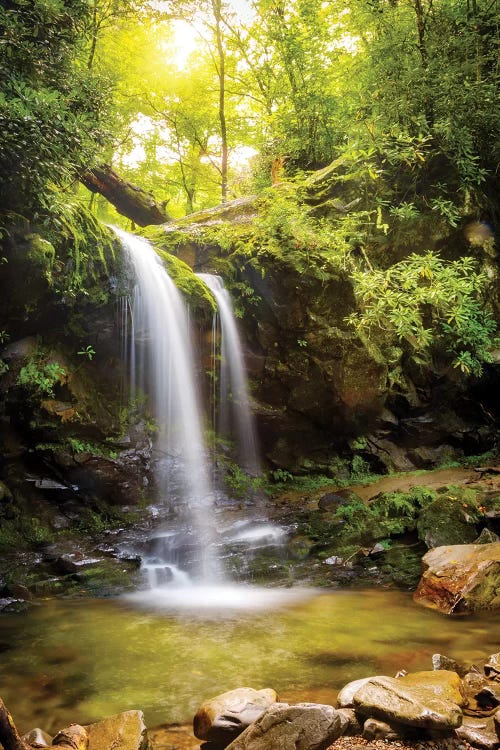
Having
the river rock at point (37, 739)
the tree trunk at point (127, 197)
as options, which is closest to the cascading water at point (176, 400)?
the tree trunk at point (127, 197)

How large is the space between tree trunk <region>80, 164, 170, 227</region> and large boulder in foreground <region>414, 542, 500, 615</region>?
1202 cm

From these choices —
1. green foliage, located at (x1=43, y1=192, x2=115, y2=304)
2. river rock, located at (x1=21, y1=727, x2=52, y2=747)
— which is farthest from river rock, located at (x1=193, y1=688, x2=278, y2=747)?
green foliage, located at (x1=43, y1=192, x2=115, y2=304)

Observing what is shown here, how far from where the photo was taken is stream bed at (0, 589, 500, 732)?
3.45 metres

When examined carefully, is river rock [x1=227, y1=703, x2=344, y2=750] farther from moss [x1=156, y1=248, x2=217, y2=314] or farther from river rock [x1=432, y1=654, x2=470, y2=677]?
moss [x1=156, y1=248, x2=217, y2=314]

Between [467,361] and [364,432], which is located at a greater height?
[467,361]

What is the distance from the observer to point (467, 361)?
10.1m

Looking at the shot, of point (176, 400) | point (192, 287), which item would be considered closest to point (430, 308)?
point (192, 287)

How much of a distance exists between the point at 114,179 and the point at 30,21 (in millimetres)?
6147

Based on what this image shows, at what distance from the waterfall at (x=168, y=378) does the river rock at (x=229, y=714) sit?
19.1 ft

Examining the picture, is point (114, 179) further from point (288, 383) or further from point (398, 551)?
point (398, 551)

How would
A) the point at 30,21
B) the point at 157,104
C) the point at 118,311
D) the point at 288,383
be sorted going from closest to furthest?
the point at 30,21 < the point at 118,311 < the point at 288,383 < the point at 157,104

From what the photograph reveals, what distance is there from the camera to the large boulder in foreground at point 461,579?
5.03m

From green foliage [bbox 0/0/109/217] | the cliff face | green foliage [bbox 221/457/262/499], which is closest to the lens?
green foliage [bbox 0/0/109/217]

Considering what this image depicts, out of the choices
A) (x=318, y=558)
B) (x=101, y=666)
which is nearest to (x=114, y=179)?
(x=318, y=558)
